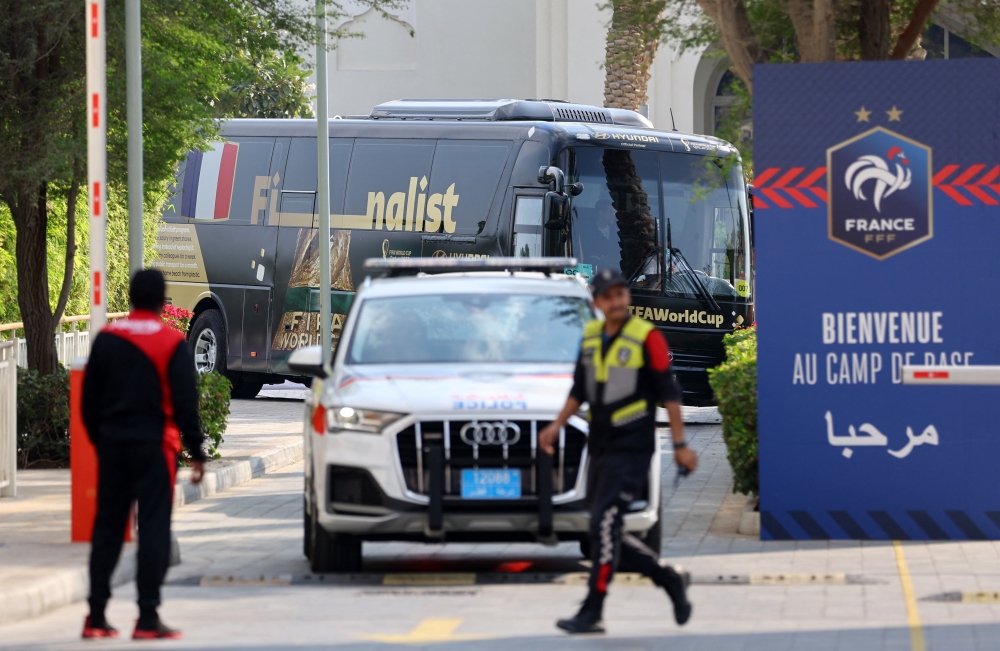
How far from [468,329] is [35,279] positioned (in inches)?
268

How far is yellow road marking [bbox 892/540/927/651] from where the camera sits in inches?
316

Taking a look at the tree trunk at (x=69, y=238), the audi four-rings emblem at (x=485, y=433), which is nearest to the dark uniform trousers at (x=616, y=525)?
the audi four-rings emblem at (x=485, y=433)

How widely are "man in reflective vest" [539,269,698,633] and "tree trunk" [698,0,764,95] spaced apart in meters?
6.44

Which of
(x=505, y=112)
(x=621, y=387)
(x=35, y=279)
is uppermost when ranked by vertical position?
(x=505, y=112)

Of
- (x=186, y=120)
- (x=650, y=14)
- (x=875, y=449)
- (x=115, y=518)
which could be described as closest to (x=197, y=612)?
(x=115, y=518)

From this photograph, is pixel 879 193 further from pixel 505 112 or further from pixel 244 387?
pixel 244 387

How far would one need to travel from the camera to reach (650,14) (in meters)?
15.6

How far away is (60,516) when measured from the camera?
1245 cm

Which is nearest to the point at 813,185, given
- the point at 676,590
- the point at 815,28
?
the point at 815,28

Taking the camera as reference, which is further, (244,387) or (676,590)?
(244,387)

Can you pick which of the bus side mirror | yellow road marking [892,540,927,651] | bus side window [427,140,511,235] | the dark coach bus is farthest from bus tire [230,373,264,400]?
yellow road marking [892,540,927,651]

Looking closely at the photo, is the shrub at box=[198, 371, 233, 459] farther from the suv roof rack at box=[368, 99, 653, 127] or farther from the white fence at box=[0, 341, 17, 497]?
the suv roof rack at box=[368, 99, 653, 127]

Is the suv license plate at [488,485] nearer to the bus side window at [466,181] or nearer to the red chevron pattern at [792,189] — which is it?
the red chevron pattern at [792,189]

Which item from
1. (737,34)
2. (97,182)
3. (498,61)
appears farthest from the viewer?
(498,61)
